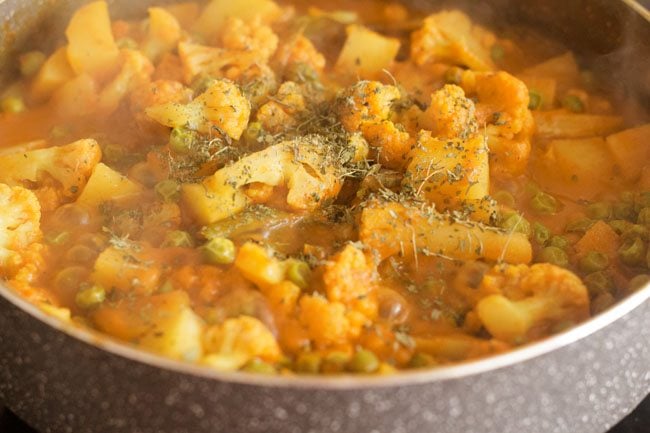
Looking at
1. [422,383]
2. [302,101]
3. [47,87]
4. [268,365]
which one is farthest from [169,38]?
[422,383]

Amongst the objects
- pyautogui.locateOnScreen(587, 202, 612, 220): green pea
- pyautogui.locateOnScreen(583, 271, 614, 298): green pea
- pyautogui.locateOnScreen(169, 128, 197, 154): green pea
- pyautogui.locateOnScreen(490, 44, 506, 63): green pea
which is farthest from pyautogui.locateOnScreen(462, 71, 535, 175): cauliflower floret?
pyautogui.locateOnScreen(169, 128, 197, 154): green pea

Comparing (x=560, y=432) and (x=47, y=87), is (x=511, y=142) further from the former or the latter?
(x=47, y=87)

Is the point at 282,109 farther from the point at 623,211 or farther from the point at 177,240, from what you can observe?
the point at 623,211

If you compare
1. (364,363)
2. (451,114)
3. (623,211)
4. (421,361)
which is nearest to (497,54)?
(451,114)

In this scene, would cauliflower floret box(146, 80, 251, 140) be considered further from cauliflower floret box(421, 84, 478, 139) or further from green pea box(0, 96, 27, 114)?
green pea box(0, 96, 27, 114)

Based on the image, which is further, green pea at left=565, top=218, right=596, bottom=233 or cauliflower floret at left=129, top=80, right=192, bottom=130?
cauliflower floret at left=129, top=80, right=192, bottom=130

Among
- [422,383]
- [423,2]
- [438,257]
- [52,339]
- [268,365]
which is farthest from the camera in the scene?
[423,2]

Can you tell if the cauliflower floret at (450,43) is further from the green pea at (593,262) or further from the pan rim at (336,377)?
the pan rim at (336,377)
